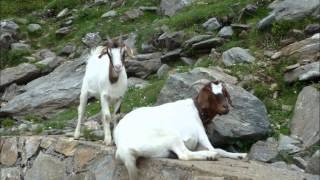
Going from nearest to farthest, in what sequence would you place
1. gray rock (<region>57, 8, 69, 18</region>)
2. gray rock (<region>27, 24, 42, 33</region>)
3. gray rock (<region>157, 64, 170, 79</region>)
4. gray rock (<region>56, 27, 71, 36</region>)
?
gray rock (<region>157, 64, 170, 79</region>), gray rock (<region>56, 27, 71, 36</region>), gray rock (<region>27, 24, 42, 33</region>), gray rock (<region>57, 8, 69, 18</region>)

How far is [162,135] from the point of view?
8.20 m

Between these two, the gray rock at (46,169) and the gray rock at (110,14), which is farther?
the gray rock at (110,14)

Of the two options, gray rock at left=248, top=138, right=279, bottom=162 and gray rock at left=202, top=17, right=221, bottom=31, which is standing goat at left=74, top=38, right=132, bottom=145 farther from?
gray rock at left=202, top=17, right=221, bottom=31

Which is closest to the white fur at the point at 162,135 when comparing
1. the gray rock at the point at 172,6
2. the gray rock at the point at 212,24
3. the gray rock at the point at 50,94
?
the gray rock at the point at 50,94

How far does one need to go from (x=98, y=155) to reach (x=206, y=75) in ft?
10.2

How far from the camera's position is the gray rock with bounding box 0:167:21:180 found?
11898 millimetres

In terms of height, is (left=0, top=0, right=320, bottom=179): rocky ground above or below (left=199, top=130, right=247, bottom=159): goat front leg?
below

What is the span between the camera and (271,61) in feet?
44.0

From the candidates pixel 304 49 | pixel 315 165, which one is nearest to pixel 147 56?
pixel 304 49

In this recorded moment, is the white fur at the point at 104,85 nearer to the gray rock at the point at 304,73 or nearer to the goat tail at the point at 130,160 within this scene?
the goat tail at the point at 130,160

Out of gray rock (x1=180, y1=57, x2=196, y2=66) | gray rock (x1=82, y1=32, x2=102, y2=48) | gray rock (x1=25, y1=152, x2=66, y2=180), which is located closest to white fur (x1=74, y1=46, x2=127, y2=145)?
gray rock (x1=25, y1=152, x2=66, y2=180)

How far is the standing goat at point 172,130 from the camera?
820 centimetres

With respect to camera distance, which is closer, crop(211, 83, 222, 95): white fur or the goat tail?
the goat tail

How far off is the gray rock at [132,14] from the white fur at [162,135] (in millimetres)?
12497
